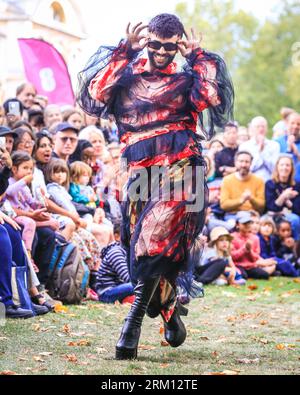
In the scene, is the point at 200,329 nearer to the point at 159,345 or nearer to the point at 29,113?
the point at 159,345

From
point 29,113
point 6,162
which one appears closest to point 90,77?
point 6,162

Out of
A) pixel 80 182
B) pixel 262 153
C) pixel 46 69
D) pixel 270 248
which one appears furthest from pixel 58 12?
pixel 80 182

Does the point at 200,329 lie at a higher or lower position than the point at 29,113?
lower

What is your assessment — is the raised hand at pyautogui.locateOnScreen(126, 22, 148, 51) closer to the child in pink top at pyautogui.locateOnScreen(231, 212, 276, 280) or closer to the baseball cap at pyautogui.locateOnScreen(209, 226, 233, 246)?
the baseball cap at pyautogui.locateOnScreen(209, 226, 233, 246)

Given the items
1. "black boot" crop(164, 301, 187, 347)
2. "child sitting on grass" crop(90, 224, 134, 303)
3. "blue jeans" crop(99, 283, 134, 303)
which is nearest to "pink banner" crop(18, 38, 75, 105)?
"child sitting on grass" crop(90, 224, 134, 303)

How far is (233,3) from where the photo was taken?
58688mm

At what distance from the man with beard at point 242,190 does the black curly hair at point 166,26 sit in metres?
7.38

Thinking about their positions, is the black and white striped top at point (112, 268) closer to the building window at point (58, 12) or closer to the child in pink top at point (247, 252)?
the child in pink top at point (247, 252)

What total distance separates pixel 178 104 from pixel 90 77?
0.75m

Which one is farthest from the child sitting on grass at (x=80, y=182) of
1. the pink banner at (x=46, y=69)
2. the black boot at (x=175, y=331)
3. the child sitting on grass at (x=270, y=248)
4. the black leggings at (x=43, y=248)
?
the black boot at (x=175, y=331)

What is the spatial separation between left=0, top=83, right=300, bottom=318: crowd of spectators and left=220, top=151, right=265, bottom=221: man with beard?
15 millimetres

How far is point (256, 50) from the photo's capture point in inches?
2218

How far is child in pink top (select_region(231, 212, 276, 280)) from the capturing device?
13360 mm

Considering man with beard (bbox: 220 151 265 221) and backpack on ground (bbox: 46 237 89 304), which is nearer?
backpack on ground (bbox: 46 237 89 304)
